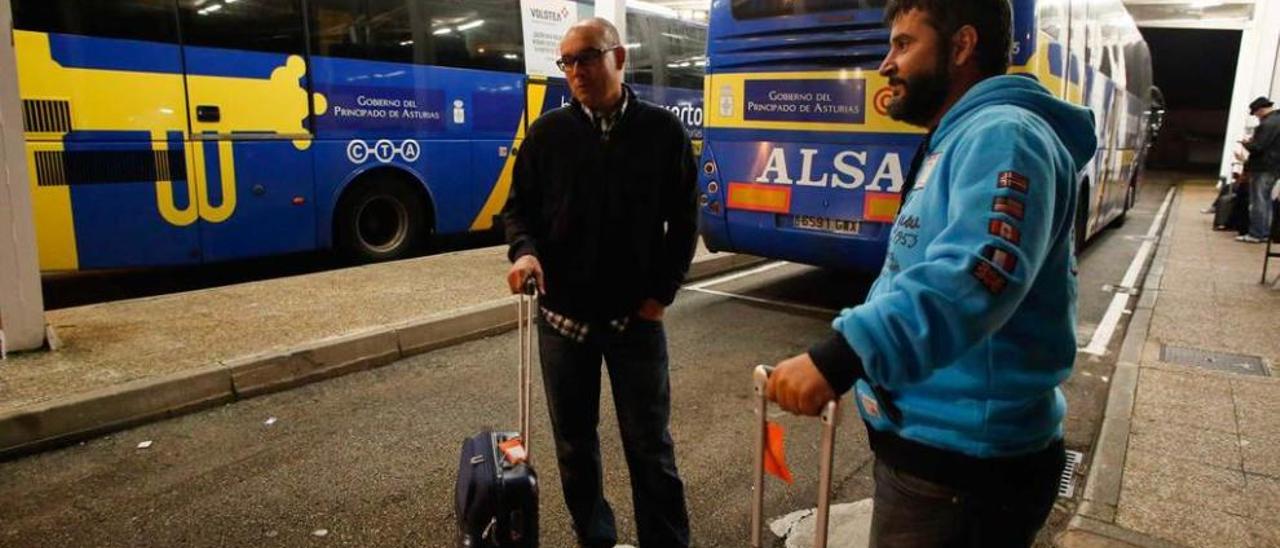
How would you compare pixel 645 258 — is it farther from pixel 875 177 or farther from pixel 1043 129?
pixel 875 177

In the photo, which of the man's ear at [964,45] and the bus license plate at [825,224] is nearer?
the man's ear at [964,45]

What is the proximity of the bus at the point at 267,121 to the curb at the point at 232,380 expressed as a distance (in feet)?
9.73

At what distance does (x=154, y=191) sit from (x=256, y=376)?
10.6ft

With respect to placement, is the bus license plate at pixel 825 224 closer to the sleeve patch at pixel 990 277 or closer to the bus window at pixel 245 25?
the bus window at pixel 245 25

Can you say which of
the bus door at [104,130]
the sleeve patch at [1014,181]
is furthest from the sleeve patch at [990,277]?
the bus door at [104,130]

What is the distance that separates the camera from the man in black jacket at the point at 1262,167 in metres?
11.3

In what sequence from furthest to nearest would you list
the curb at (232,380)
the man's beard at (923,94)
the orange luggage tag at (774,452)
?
the curb at (232,380)
the orange luggage tag at (774,452)
the man's beard at (923,94)

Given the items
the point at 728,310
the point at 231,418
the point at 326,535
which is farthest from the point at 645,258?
the point at 728,310

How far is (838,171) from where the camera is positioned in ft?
21.4

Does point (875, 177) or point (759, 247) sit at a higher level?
point (875, 177)

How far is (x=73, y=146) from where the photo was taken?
21.3 feet

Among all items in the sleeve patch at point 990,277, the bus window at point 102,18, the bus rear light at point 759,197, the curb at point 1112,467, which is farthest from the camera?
the bus rear light at point 759,197

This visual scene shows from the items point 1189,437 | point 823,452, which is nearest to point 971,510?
point 823,452

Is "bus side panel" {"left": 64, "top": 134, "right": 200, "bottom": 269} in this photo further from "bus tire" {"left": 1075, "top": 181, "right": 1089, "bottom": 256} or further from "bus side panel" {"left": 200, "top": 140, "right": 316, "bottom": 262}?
"bus tire" {"left": 1075, "top": 181, "right": 1089, "bottom": 256}
